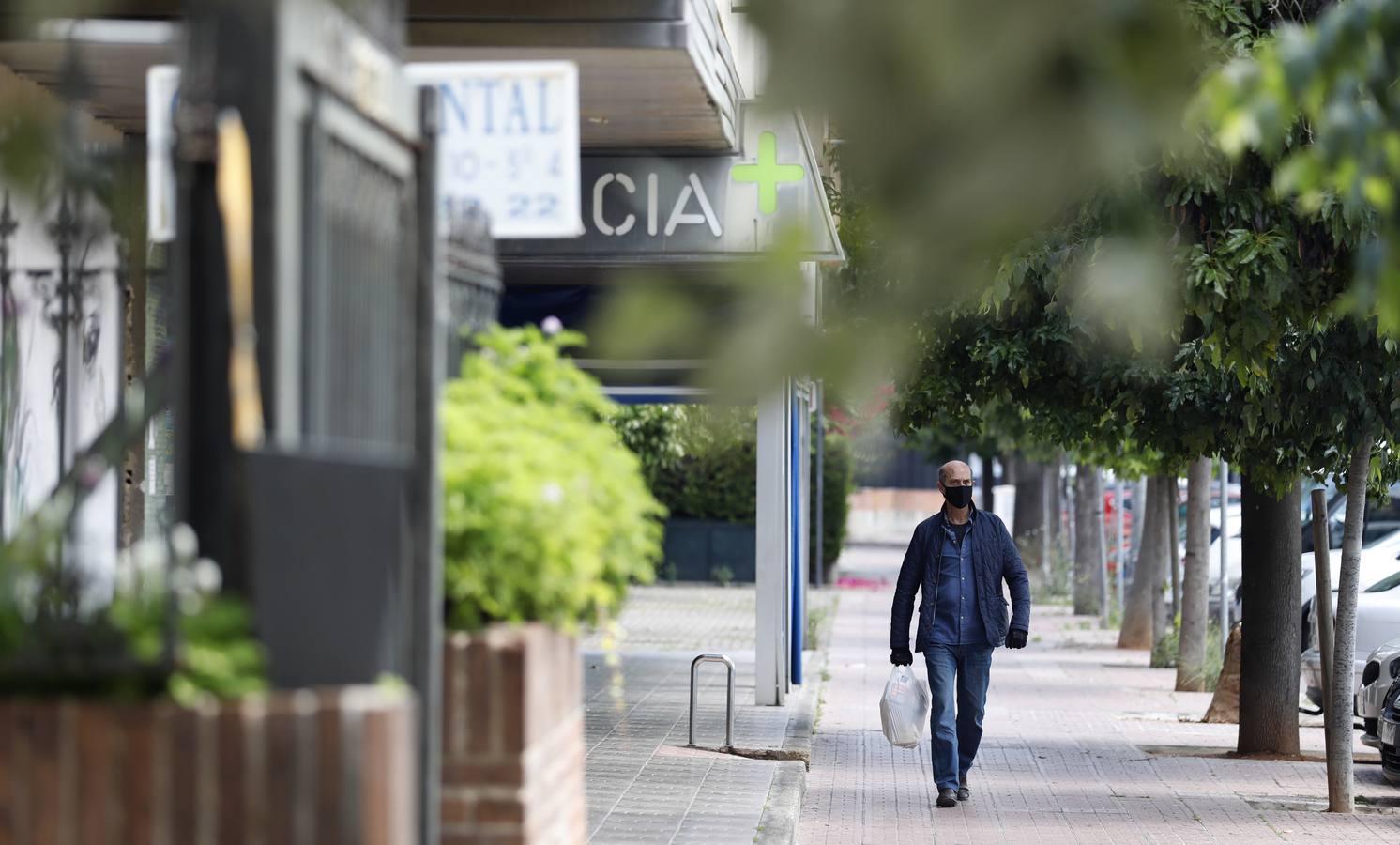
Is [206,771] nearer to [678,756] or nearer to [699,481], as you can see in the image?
[678,756]

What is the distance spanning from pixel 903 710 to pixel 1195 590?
888cm

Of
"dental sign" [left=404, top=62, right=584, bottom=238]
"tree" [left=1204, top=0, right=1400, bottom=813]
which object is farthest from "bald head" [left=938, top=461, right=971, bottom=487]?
"tree" [left=1204, top=0, right=1400, bottom=813]

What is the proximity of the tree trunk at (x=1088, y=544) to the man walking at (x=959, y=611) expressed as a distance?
718 inches

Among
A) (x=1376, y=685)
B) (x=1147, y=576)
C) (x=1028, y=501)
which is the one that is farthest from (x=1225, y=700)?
(x=1028, y=501)

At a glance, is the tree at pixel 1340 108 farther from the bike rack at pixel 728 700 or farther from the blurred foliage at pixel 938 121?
the bike rack at pixel 728 700

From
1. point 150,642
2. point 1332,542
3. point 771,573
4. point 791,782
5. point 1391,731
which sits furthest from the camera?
point 1332,542

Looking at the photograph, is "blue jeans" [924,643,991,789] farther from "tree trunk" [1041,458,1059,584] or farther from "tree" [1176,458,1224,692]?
"tree trunk" [1041,458,1059,584]

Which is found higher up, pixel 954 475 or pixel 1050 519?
pixel 954 475

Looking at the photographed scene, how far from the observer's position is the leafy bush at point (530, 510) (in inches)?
155

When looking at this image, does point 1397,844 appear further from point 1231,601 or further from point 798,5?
point 1231,601

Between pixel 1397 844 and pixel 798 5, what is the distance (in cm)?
880

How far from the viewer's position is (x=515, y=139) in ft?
15.9

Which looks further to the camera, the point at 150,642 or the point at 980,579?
the point at 980,579

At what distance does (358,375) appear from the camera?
3.67m
